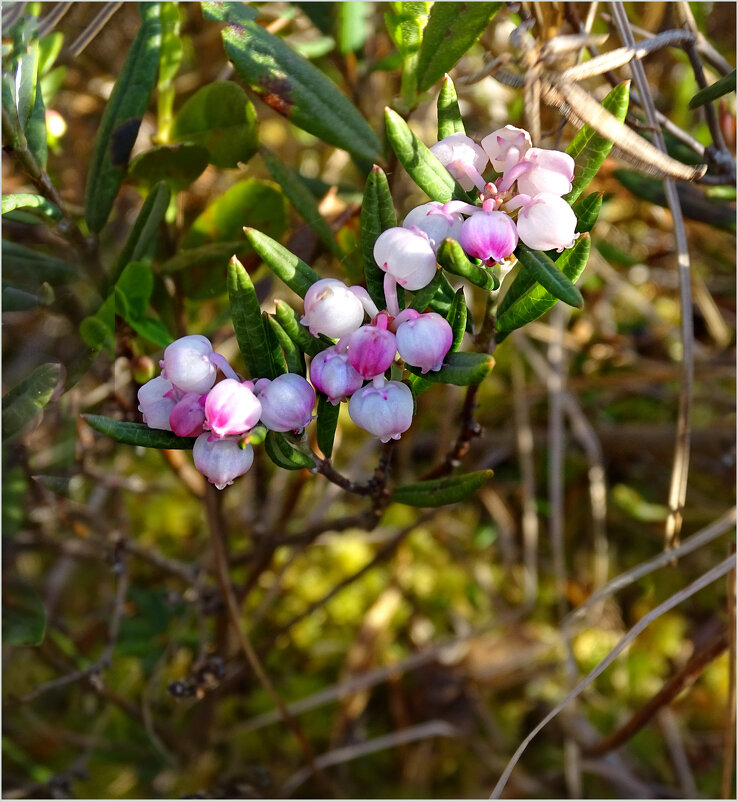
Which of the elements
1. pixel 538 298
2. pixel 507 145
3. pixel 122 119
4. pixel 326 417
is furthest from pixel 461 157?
pixel 122 119

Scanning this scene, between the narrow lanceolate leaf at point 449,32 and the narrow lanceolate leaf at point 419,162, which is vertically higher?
the narrow lanceolate leaf at point 449,32

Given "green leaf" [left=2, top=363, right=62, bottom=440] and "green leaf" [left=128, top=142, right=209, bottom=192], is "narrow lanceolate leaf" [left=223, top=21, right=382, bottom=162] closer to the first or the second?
"green leaf" [left=128, top=142, right=209, bottom=192]

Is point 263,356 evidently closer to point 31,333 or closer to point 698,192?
point 698,192

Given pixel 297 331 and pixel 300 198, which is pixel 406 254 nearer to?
pixel 297 331

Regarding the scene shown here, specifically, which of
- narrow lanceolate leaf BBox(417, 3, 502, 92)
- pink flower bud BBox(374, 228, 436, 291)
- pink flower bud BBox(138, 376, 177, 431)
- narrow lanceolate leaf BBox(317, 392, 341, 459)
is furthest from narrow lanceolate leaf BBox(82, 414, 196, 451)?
narrow lanceolate leaf BBox(417, 3, 502, 92)

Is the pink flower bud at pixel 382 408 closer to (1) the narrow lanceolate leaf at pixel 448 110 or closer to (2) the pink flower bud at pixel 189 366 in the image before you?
(2) the pink flower bud at pixel 189 366

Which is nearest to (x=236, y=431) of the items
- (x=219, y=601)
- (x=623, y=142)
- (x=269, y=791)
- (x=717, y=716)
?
(x=623, y=142)

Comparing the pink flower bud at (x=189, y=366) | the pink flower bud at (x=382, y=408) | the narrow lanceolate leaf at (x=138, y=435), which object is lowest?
the narrow lanceolate leaf at (x=138, y=435)

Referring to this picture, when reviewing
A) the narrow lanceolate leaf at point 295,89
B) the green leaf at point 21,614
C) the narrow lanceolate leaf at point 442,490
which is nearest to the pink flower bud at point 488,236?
the narrow lanceolate leaf at point 442,490
